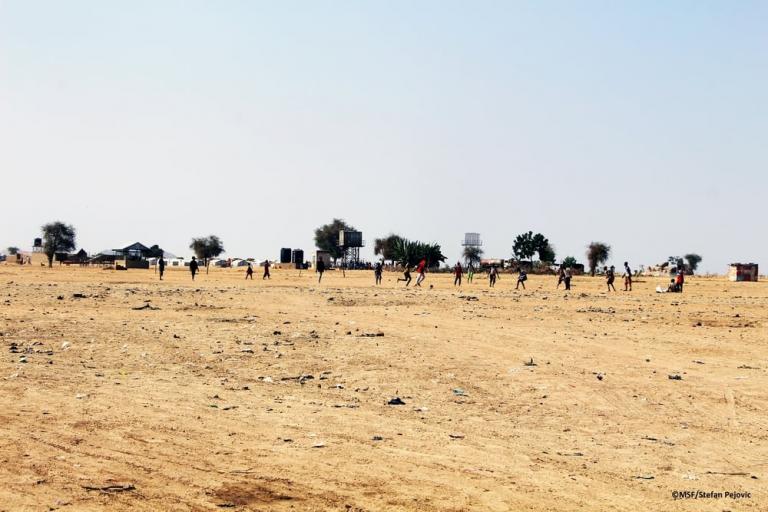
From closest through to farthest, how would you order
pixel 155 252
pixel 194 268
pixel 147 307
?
pixel 147 307, pixel 194 268, pixel 155 252

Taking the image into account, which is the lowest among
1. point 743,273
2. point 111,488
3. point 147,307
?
point 111,488

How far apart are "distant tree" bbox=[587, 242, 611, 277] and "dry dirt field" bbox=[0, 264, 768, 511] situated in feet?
257

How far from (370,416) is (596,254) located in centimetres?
9486

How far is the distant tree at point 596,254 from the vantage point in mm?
98750

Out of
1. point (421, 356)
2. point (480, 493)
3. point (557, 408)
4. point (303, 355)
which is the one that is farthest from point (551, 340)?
point (480, 493)

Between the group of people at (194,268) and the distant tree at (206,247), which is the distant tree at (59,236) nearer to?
the distant tree at (206,247)

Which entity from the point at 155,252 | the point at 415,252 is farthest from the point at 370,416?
the point at 155,252

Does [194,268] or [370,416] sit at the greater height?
[194,268]

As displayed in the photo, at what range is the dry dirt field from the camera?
7.65 metres

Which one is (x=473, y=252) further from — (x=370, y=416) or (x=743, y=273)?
(x=370, y=416)

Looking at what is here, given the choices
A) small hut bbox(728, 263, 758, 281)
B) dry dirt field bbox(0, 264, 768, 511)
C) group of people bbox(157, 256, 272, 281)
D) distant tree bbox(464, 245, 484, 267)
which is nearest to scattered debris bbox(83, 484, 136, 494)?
dry dirt field bbox(0, 264, 768, 511)

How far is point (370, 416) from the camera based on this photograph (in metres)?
10.7

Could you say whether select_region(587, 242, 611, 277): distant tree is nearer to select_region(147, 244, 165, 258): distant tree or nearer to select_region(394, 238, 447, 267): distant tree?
select_region(394, 238, 447, 267): distant tree

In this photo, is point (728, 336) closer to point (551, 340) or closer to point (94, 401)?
point (551, 340)
